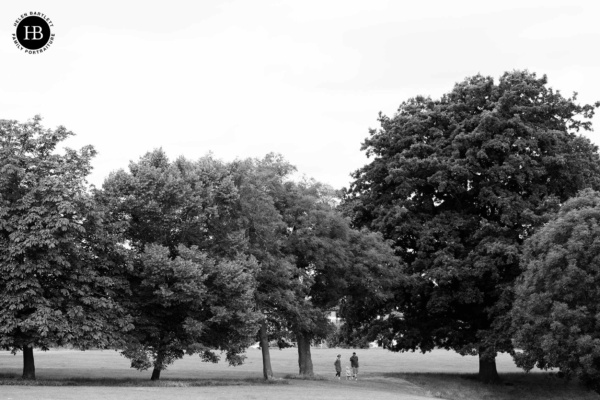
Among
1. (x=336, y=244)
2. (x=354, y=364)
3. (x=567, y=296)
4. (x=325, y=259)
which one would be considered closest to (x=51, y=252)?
(x=325, y=259)

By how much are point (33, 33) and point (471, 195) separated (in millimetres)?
36907

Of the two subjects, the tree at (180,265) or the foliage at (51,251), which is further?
the tree at (180,265)

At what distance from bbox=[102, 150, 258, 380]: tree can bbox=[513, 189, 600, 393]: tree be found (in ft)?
56.2

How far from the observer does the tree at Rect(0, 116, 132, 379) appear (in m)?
39.3

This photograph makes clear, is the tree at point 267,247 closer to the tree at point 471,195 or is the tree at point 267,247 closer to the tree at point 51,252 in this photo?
the tree at point 51,252

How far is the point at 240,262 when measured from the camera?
45.1m

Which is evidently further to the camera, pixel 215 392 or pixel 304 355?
pixel 304 355

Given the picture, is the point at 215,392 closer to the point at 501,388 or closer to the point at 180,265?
the point at 180,265

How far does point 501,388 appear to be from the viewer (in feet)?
191

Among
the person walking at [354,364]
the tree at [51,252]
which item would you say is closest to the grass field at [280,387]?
the person walking at [354,364]

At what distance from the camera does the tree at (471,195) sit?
5494 cm

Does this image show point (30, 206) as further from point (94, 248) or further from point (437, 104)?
point (437, 104)

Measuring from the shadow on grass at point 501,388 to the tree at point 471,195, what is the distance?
84.1 inches

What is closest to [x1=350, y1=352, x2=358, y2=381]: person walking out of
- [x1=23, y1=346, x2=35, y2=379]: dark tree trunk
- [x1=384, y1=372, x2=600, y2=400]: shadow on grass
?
[x1=384, y1=372, x2=600, y2=400]: shadow on grass
